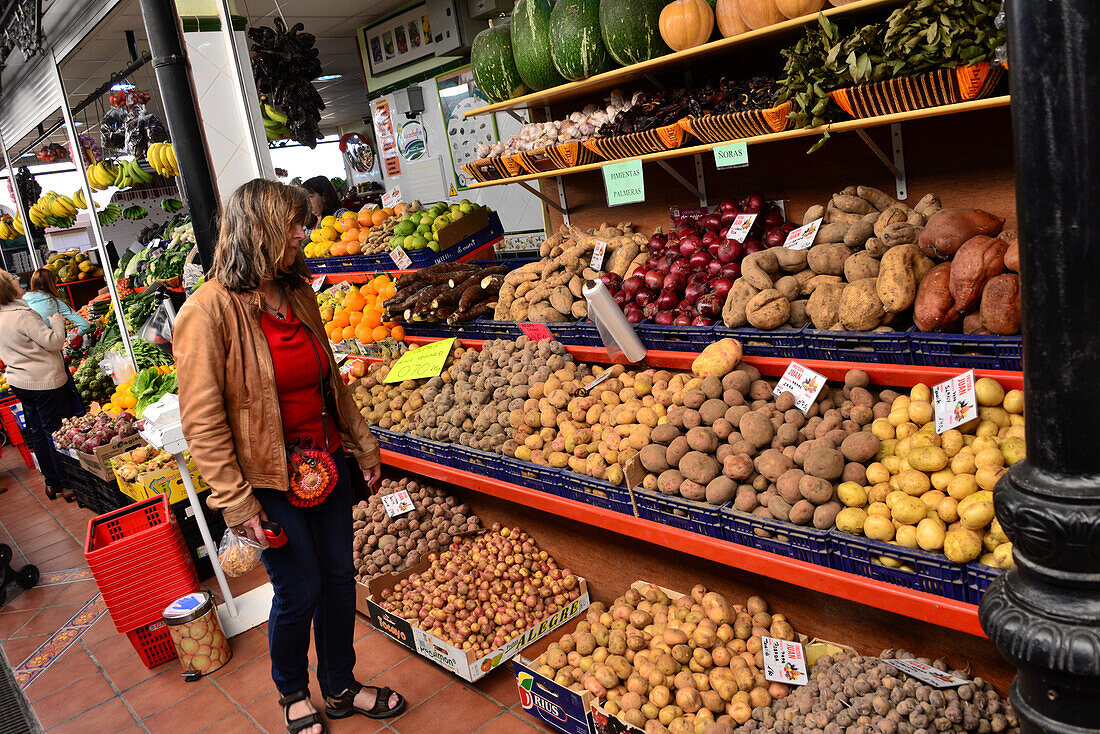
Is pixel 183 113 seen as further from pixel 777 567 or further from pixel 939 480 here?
pixel 939 480

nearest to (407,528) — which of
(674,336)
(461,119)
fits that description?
(674,336)

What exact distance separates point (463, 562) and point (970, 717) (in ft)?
7.79

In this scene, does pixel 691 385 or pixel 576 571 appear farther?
pixel 576 571

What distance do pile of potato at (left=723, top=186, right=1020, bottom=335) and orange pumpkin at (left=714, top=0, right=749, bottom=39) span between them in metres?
0.73

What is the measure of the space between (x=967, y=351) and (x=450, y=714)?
2.37m

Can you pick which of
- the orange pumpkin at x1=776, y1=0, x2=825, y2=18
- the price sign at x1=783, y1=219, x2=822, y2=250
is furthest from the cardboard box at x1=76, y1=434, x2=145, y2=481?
the orange pumpkin at x1=776, y1=0, x2=825, y2=18

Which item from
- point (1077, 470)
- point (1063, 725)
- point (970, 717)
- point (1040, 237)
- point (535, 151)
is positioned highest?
point (535, 151)

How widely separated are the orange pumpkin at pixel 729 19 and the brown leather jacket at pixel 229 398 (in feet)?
6.48

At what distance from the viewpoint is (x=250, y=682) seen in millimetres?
3596

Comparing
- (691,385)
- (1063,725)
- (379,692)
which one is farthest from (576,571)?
(1063,725)

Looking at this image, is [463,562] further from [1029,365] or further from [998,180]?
[1029,365]

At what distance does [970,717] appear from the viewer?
200cm

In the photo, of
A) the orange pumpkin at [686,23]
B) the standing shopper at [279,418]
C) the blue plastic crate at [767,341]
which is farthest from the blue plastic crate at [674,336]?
the standing shopper at [279,418]

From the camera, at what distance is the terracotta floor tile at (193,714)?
3348 millimetres
